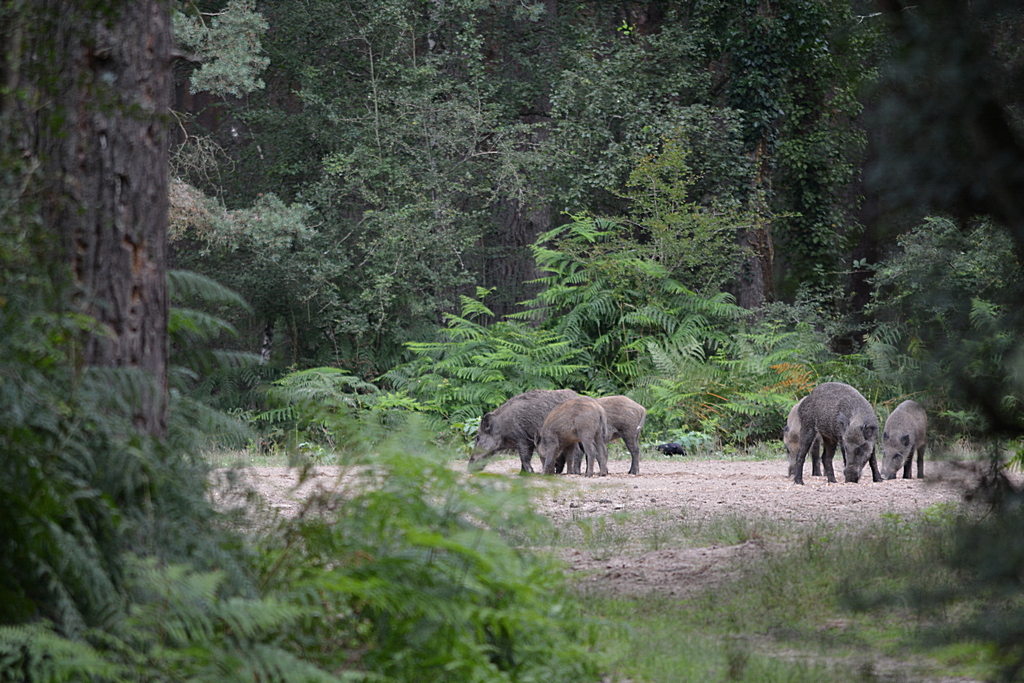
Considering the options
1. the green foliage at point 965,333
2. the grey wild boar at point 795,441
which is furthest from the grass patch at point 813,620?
the grey wild boar at point 795,441

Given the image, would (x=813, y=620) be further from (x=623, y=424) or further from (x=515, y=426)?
(x=515, y=426)

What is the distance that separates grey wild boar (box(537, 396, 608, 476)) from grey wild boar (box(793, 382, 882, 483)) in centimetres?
258

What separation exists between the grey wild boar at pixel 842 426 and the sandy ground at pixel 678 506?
24 centimetres

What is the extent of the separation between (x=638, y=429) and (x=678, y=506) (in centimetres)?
435

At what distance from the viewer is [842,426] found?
45.9ft

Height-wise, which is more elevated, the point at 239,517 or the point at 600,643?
the point at 239,517

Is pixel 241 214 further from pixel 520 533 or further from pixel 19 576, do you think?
pixel 19 576

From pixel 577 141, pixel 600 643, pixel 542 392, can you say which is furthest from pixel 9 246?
pixel 577 141

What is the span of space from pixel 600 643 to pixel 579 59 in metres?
21.8

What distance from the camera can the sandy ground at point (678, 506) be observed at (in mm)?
7742

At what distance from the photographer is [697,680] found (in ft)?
18.1

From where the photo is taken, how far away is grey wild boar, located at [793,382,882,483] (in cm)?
1393

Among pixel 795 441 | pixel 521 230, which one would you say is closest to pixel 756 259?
pixel 521 230

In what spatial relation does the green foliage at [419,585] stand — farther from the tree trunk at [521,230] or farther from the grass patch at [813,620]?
the tree trunk at [521,230]
